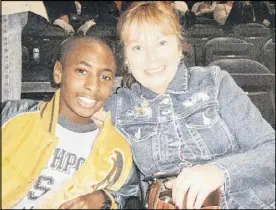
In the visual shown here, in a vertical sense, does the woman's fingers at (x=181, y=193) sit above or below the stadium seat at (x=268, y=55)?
below

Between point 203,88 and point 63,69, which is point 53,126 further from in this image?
point 203,88

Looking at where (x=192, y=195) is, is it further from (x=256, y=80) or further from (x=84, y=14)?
(x=84, y=14)

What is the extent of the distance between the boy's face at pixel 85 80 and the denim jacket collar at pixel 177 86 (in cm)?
7

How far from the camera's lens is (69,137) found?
0.66 metres

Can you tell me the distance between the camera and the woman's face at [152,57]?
0.67 m

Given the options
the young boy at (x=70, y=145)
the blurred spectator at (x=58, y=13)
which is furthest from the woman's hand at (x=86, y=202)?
the blurred spectator at (x=58, y=13)

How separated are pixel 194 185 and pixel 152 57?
0.23 metres

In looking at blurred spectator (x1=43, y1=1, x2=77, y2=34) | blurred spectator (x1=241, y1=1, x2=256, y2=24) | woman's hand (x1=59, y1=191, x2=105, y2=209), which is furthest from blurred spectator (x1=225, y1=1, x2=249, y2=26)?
woman's hand (x1=59, y1=191, x2=105, y2=209)

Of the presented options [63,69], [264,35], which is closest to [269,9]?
[264,35]

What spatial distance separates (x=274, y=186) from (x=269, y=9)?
3.04 feet

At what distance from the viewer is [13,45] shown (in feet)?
2.30

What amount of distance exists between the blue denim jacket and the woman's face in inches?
0.9

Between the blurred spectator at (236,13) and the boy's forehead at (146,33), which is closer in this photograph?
the boy's forehead at (146,33)

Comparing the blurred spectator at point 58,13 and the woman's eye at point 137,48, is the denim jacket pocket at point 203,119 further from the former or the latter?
the blurred spectator at point 58,13
